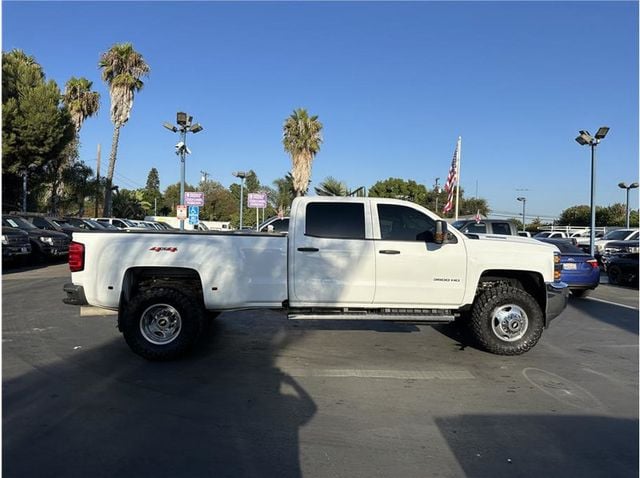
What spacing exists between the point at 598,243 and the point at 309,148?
20309 millimetres

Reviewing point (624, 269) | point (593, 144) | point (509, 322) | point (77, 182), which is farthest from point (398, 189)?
point (509, 322)

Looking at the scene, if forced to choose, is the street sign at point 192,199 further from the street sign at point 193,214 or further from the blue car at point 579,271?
the blue car at point 579,271

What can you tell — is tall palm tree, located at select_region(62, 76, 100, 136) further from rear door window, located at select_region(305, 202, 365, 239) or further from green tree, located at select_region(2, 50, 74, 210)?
rear door window, located at select_region(305, 202, 365, 239)

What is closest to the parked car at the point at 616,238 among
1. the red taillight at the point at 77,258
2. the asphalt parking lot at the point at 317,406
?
the asphalt parking lot at the point at 317,406

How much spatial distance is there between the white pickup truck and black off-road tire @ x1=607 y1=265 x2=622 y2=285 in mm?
11038

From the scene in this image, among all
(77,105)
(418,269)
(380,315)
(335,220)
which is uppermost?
(77,105)

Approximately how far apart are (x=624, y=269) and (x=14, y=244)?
748 inches

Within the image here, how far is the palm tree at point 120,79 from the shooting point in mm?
32562

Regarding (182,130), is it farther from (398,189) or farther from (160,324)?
(398,189)

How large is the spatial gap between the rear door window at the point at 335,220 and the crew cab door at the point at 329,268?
2 cm

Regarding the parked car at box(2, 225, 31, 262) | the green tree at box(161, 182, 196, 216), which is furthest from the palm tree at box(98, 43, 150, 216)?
the green tree at box(161, 182, 196, 216)

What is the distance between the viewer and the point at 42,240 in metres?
18.5

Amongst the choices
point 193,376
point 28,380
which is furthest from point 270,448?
point 28,380

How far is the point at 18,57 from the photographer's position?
2983 cm
